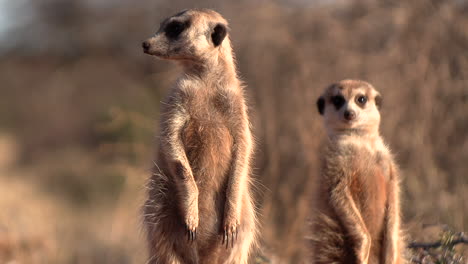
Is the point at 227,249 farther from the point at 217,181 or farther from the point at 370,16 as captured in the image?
the point at 370,16

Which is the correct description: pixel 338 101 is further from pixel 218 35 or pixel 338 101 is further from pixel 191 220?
pixel 191 220

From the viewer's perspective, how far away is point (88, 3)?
84.5 feet

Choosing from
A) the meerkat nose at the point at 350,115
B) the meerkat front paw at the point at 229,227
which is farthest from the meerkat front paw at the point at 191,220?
the meerkat nose at the point at 350,115

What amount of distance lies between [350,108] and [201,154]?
3.27 feet

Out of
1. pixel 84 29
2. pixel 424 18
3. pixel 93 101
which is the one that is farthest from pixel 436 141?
pixel 84 29

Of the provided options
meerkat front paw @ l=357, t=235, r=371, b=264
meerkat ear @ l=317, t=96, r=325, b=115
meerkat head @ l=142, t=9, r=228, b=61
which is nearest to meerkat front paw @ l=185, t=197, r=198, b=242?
meerkat head @ l=142, t=9, r=228, b=61

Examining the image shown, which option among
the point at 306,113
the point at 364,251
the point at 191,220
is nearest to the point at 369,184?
the point at 364,251

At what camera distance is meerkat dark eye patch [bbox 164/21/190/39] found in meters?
3.58

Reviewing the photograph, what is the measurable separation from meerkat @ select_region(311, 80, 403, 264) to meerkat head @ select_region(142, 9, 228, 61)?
3.02 feet

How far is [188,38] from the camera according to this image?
3572 millimetres

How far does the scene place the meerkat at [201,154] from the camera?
3492 mm

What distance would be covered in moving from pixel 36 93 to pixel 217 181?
22.9 metres

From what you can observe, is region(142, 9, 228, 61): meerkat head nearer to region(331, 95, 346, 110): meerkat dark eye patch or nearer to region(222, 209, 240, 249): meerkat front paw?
region(222, 209, 240, 249): meerkat front paw

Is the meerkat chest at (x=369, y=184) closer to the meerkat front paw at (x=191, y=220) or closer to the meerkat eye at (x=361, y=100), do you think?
the meerkat eye at (x=361, y=100)
